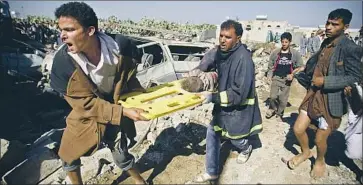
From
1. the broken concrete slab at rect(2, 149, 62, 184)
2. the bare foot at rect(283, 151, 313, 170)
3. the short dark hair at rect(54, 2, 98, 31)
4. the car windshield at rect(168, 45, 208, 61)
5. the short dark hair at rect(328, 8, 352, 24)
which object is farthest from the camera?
the car windshield at rect(168, 45, 208, 61)

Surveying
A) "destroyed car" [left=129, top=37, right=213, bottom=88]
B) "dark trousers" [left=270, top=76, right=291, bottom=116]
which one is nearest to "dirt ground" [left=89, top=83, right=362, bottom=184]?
"dark trousers" [left=270, top=76, right=291, bottom=116]

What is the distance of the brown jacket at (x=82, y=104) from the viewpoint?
2164 mm

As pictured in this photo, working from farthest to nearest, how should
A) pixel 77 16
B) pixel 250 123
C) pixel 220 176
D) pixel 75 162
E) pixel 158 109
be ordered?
pixel 220 176, pixel 250 123, pixel 75 162, pixel 158 109, pixel 77 16

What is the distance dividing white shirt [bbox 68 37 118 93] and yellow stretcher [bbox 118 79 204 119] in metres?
0.22

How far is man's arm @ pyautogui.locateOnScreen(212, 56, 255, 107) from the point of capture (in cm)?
257

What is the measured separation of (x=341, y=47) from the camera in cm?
266

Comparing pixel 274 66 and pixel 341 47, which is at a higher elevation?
pixel 341 47

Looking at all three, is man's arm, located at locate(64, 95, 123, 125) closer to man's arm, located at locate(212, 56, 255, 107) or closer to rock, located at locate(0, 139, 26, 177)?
man's arm, located at locate(212, 56, 255, 107)

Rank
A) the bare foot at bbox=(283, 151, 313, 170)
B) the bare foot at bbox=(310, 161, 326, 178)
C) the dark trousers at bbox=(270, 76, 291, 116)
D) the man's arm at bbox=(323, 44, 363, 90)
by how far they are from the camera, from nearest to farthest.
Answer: the man's arm at bbox=(323, 44, 363, 90) → the bare foot at bbox=(310, 161, 326, 178) → the bare foot at bbox=(283, 151, 313, 170) → the dark trousers at bbox=(270, 76, 291, 116)

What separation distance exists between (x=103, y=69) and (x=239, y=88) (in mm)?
1313

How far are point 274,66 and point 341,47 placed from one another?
249 cm

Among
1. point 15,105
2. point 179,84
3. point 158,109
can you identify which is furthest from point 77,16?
point 15,105

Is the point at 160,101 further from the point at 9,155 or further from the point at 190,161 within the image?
the point at 9,155

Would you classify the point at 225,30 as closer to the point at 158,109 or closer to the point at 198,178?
the point at 158,109
